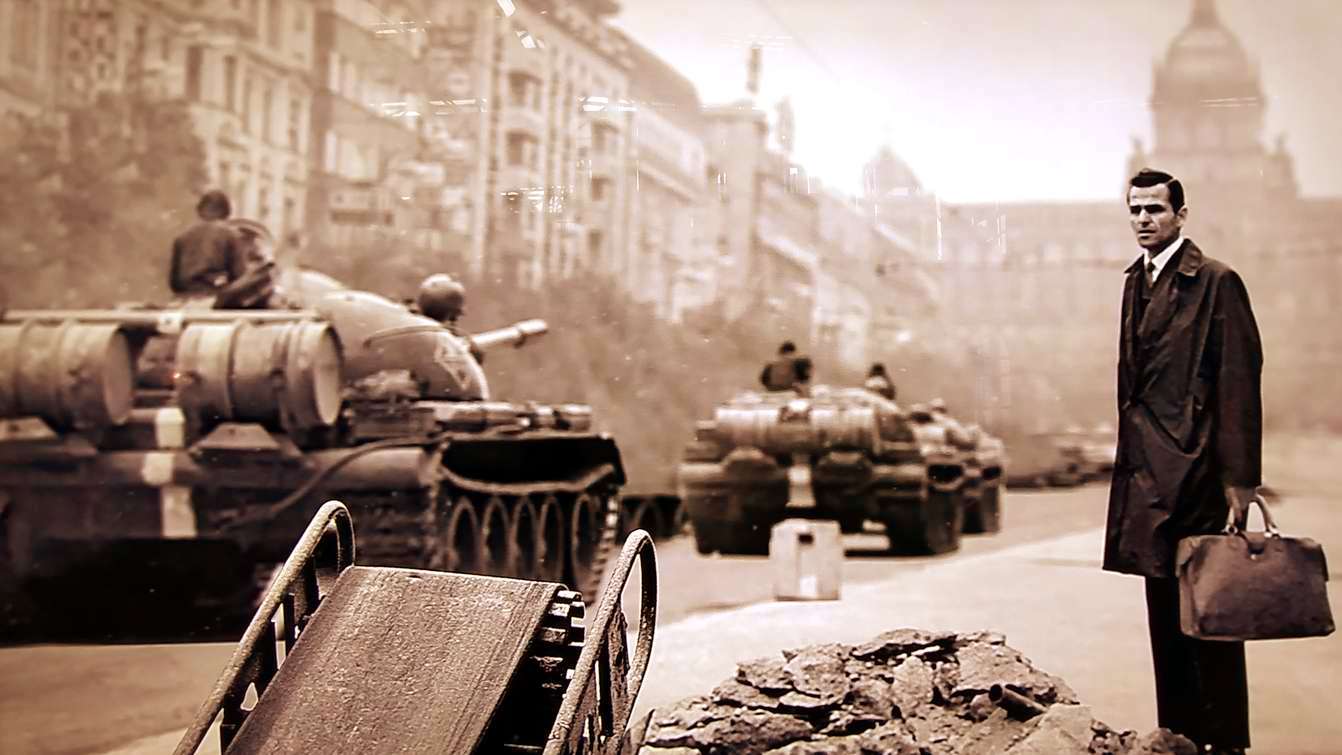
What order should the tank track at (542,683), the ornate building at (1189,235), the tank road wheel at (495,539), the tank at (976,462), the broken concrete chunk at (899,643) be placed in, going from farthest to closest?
the tank at (976,462) → the tank road wheel at (495,539) → the ornate building at (1189,235) → the broken concrete chunk at (899,643) → the tank track at (542,683)

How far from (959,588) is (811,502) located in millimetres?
1931

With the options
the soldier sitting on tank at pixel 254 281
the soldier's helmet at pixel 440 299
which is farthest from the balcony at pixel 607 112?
the soldier sitting on tank at pixel 254 281

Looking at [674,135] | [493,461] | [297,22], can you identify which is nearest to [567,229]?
[674,135]

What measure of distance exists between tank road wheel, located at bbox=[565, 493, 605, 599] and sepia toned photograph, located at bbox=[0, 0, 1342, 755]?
0.09 feet

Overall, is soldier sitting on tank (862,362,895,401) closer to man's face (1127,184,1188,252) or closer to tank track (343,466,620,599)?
tank track (343,466,620,599)

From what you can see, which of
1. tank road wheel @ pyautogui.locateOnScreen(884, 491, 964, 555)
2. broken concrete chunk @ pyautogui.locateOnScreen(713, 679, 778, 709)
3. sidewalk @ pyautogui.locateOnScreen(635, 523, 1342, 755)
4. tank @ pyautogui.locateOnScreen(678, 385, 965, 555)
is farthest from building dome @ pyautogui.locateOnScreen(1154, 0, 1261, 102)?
tank road wheel @ pyautogui.locateOnScreen(884, 491, 964, 555)

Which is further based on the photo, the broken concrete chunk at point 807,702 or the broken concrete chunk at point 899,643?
the broken concrete chunk at point 899,643

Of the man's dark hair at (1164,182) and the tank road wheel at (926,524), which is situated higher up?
the man's dark hair at (1164,182)

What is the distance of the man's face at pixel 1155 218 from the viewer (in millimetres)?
3832

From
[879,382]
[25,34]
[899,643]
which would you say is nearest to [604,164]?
[879,382]

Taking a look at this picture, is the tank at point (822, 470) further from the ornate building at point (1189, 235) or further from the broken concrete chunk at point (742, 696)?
the broken concrete chunk at point (742, 696)

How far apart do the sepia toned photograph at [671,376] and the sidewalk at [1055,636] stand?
0.02 m

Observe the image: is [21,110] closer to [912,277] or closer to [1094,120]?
[912,277]

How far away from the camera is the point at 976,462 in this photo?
733 cm
